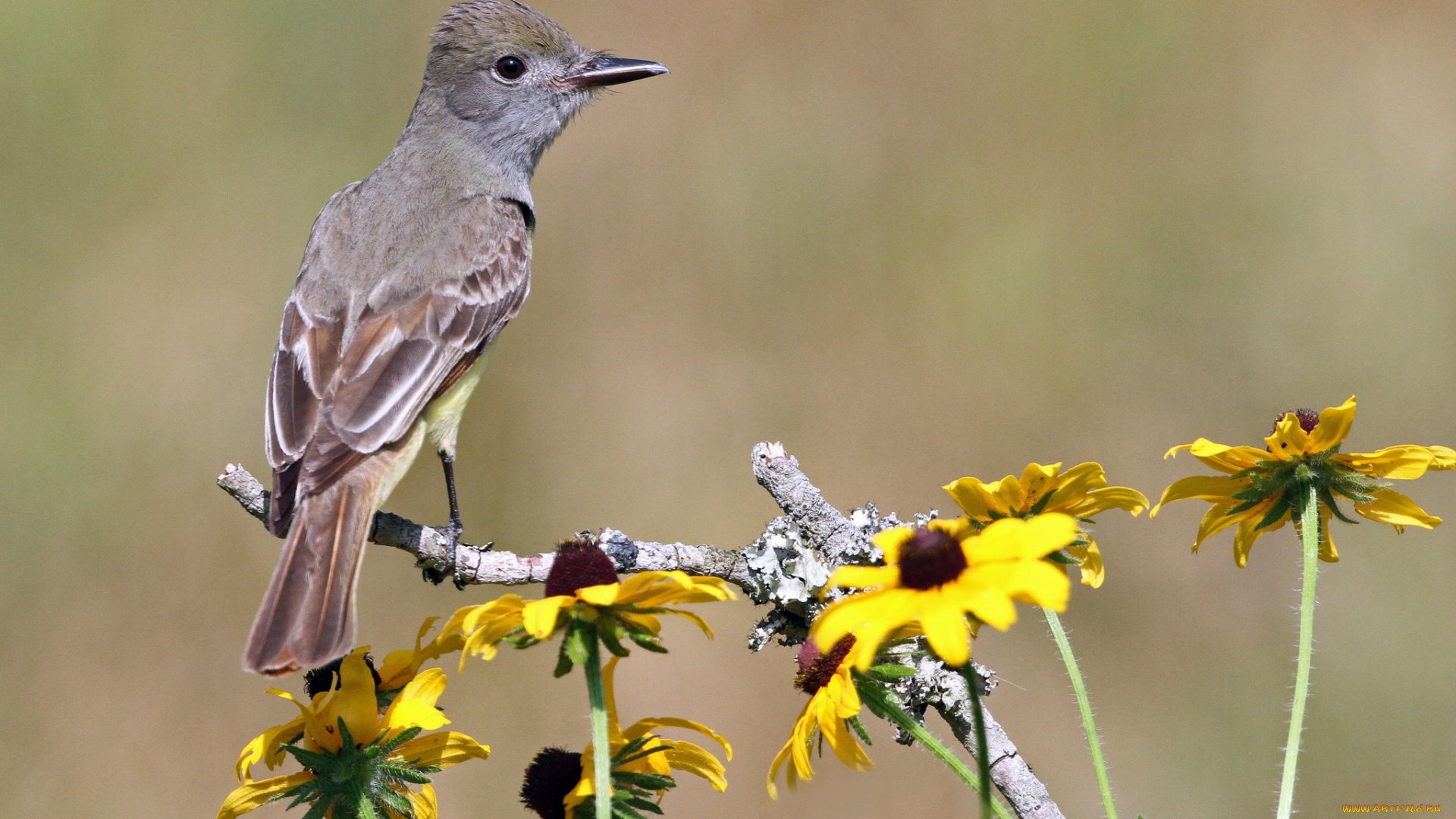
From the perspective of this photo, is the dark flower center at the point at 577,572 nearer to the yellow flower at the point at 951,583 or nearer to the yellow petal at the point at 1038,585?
the yellow flower at the point at 951,583

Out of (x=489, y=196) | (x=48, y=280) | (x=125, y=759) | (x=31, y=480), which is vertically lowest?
(x=125, y=759)

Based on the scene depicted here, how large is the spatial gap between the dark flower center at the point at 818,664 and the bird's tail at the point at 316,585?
3.47 feet

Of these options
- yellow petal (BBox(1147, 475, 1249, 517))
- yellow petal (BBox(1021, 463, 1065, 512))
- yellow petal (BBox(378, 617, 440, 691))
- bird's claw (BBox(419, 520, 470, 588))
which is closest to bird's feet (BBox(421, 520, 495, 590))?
bird's claw (BBox(419, 520, 470, 588))

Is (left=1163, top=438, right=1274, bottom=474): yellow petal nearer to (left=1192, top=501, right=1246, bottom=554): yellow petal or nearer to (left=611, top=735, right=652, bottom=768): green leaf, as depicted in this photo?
(left=1192, top=501, right=1246, bottom=554): yellow petal

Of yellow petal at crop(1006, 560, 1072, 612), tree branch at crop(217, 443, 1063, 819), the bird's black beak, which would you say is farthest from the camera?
the bird's black beak

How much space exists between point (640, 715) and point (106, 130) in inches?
186

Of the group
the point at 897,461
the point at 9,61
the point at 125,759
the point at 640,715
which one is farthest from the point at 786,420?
the point at 9,61

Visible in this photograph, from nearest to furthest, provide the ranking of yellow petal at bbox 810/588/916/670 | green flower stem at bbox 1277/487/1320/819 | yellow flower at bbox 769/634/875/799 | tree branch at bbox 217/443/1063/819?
1. yellow petal at bbox 810/588/916/670
2. green flower stem at bbox 1277/487/1320/819
3. yellow flower at bbox 769/634/875/799
4. tree branch at bbox 217/443/1063/819

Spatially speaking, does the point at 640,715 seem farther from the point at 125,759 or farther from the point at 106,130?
the point at 106,130

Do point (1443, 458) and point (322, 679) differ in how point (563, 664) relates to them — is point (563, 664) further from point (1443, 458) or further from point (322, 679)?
point (1443, 458)

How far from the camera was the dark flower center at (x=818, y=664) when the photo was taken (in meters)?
2.06

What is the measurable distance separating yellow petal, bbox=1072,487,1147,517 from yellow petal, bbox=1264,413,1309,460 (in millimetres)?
266

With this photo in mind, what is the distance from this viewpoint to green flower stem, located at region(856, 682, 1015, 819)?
5.41 feet

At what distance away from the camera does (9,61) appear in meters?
6.75
